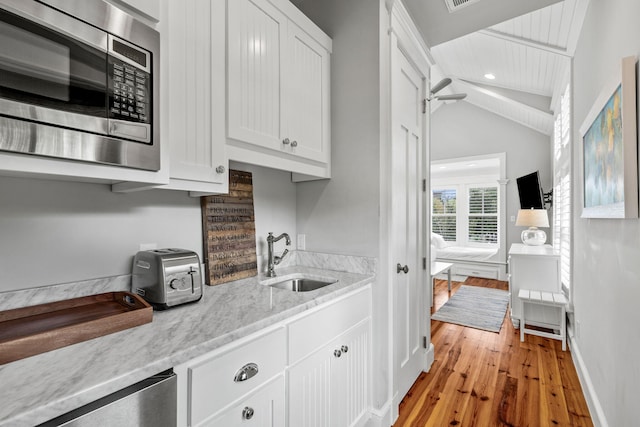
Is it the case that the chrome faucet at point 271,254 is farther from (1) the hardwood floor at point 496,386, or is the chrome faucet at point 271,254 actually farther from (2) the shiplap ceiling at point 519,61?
(2) the shiplap ceiling at point 519,61

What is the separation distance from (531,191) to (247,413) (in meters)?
5.35

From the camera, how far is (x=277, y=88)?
5.20 ft

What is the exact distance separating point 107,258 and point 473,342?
3.22 m

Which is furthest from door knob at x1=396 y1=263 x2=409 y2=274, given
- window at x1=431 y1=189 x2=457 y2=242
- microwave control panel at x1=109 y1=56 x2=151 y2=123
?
window at x1=431 y1=189 x2=457 y2=242

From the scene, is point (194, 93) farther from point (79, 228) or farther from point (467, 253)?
point (467, 253)

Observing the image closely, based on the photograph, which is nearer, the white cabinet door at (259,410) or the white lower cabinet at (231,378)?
the white lower cabinet at (231,378)

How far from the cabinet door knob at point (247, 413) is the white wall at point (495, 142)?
241 inches

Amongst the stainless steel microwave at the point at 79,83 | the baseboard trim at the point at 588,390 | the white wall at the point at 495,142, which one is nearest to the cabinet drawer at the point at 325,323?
the stainless steel microwave at the point at 79,83

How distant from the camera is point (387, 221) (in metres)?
1.87

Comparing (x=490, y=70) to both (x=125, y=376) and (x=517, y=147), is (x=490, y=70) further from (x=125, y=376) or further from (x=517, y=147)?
(x=125, y=376)

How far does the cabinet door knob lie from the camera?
3.34 ft

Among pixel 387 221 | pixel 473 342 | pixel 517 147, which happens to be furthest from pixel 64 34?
pixel 517 147

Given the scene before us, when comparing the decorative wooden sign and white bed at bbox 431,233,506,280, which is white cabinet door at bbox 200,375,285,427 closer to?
the decorative wooden sign

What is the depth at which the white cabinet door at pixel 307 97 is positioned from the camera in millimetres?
1677
